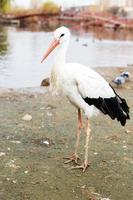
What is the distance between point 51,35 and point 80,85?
44.6 metres

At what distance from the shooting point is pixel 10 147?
262 inches

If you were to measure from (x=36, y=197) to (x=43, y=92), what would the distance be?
684 cm

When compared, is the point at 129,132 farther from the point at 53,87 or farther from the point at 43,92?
the point at 43,92

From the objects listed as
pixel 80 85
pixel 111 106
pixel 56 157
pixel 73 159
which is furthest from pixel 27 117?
pixel 80 85

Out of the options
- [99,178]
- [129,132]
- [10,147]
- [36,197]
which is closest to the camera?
[36,197]

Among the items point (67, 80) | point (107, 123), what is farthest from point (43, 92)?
point (67, 80)

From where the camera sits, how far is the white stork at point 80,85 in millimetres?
5824

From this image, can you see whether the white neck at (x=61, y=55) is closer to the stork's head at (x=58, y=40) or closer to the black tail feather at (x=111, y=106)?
the stork's head at (x=58, y=40)

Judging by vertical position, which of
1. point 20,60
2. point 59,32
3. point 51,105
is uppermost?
point 59,32

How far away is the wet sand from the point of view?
5.35 metres

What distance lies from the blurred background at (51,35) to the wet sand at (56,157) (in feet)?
19.4

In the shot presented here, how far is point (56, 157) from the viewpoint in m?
6.41

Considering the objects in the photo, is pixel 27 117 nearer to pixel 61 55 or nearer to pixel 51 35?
pixel 61 55

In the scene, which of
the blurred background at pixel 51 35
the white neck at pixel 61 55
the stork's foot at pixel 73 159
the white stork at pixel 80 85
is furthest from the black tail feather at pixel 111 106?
the blurred background at pixel 51 35
